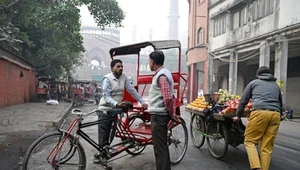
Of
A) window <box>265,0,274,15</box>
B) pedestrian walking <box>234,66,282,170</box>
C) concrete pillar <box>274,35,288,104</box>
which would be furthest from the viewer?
window <box>265,0,274,15</box>

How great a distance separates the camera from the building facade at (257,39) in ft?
45.3

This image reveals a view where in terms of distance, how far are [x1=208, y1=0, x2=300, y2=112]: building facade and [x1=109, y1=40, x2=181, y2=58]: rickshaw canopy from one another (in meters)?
8.83

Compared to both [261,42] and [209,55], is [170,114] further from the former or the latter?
[209,55]

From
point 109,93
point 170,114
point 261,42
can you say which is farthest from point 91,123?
point 261,42

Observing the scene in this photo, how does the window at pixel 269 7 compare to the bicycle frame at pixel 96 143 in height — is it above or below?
above

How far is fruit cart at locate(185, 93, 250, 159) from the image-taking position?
17.0 ft

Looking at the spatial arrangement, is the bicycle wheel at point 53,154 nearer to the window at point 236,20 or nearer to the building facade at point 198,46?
the window at point 236,20

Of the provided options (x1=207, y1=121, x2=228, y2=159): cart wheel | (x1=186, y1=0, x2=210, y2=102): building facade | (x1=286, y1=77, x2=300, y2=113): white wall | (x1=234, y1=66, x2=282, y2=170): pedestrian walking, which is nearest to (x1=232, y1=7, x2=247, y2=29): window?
(x1=186, y1=0, x2=210, y2=102): building facade

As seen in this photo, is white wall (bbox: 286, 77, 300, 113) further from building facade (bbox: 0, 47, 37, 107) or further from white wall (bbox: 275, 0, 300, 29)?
building facade (bbox: 0, 47, 37, 107)

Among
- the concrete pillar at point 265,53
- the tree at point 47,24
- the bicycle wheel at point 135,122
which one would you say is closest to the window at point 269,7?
the concrete pillar at point 265,53

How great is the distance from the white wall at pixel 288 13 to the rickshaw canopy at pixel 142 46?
901 cm

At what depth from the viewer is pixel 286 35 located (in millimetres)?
13688

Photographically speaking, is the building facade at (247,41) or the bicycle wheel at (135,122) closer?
the bicycle wheel at (135,122)

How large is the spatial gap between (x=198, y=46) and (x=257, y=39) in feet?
30.0
